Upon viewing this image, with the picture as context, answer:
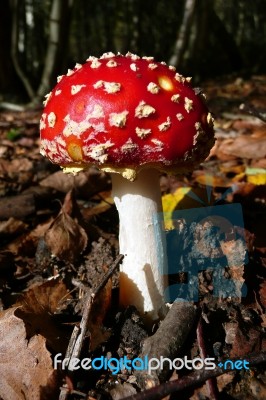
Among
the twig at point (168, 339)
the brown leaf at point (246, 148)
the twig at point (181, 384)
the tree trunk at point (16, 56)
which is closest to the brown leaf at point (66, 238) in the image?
the twig at point (168, 339)

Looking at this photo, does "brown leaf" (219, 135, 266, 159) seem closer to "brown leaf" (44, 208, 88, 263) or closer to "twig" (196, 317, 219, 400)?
"brown leaf" (44, 208, 88, 263)

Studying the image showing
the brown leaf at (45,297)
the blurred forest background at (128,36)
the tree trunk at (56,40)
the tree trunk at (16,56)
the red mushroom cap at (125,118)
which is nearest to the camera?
the red mushroom cap at (125,118)

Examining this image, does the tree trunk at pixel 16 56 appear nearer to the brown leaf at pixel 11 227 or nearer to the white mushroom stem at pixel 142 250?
the brown leaf at pixel 11 227

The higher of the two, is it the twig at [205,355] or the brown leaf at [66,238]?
the brown leaf at [66,238]

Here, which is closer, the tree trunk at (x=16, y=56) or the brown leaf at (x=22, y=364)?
the brown leaf at (x=22, y=364)

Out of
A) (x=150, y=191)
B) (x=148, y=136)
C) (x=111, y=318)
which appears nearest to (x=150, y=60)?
(x=148, y=136)

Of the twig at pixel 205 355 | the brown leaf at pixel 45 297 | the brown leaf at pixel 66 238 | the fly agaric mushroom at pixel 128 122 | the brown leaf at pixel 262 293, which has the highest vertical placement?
the fly agaric mushroom at pixel 128 122
